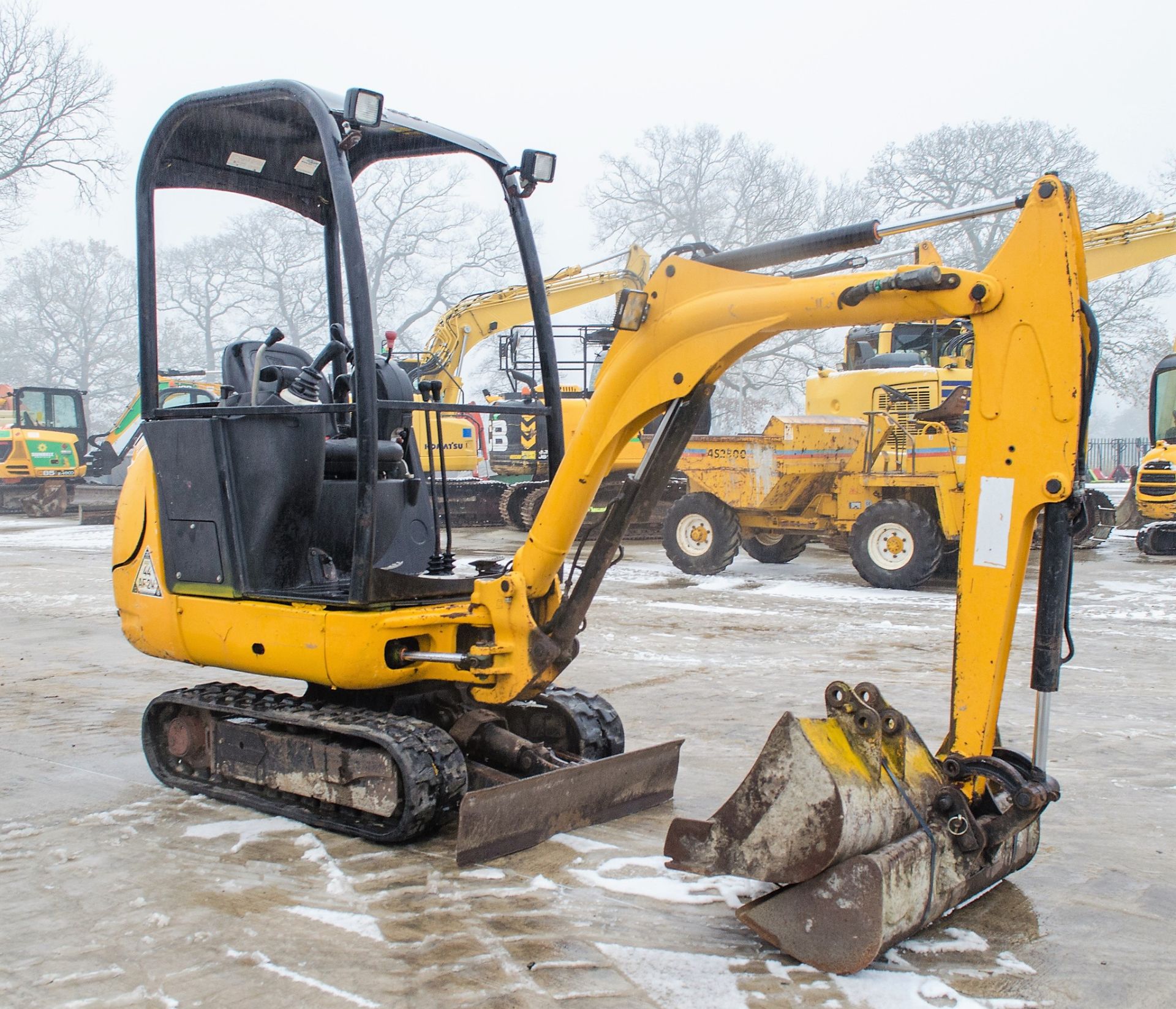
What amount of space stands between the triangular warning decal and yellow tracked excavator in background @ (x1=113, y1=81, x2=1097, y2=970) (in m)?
0.01

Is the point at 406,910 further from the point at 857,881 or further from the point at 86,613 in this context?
the point at 86,613

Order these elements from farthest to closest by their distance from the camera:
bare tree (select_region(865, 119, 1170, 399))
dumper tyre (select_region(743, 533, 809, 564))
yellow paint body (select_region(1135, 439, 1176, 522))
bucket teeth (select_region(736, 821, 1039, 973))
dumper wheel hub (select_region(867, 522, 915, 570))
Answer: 1. bare tree (select_region(865, 119, 1170, 399))
2. yellow paint body (select_region(1135, 439, 1176, 522))
3. dumper tyre (select_region(743, 533, 809, 564))
4. dumper wheel hub (select_region(867, 522, 915, 570))
5. bucket teeth (select_region(736, 821, 1039, 973))

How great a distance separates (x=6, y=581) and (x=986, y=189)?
94.7 ft

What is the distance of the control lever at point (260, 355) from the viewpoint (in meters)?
4.46

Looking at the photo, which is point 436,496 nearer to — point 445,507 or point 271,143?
point 445,507

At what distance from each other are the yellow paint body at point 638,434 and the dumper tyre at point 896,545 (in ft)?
25.0

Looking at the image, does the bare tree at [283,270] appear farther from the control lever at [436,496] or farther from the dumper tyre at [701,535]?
the dumper tyre at [701,535]

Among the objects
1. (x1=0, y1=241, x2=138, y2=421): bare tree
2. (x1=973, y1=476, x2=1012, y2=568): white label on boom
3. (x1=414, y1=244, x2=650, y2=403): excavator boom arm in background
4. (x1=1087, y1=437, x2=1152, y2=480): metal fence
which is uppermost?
(x1=0, y1=241, x2=138, y2=421): bare tree

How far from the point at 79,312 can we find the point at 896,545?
41.8 meters

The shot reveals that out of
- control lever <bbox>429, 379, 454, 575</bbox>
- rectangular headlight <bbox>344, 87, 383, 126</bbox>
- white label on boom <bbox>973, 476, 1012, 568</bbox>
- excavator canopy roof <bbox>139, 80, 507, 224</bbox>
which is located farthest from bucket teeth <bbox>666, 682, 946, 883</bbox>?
excavator canopy roof <bbox>139, 80, 507, 224</bbox>

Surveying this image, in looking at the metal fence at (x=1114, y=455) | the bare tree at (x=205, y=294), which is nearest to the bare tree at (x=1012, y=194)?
the metal fence at (x=1114, y=455)

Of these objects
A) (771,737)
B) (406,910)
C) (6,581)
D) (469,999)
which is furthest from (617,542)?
(6,581)

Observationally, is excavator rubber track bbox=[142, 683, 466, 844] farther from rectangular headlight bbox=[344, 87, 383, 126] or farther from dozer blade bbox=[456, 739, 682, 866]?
rectangular headlight bbox=[344, 87, 383, 126]

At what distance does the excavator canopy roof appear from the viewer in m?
4.39
